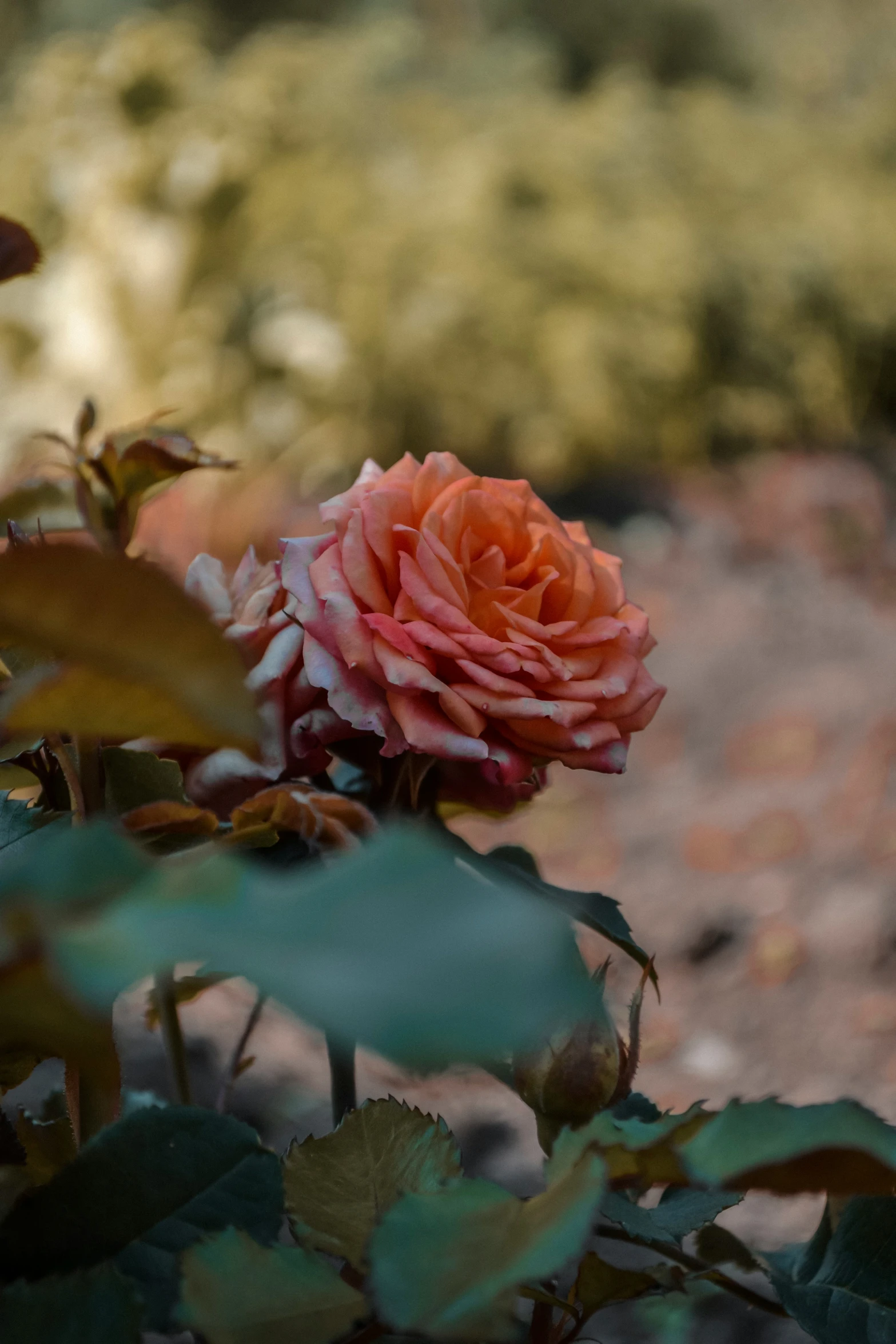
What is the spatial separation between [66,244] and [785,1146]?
318 centimetres

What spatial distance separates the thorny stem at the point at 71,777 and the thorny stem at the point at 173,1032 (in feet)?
0.20

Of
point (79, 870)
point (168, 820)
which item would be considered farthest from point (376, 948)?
point (168, 820)

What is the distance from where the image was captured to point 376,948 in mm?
172

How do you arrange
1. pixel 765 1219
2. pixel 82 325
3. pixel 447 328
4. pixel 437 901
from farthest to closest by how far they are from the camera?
Answer: pixel 447 328
pixel 82 325
pixel 765 1219
pixel 437 901

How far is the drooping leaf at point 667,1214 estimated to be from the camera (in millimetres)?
329

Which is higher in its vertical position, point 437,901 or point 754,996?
point 437,901

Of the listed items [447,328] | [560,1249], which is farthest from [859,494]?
[560,1249]

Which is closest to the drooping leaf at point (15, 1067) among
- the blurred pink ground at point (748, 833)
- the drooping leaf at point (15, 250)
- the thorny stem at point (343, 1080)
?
the thorny stem at point (343, 1080)

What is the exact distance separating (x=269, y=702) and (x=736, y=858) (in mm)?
1228

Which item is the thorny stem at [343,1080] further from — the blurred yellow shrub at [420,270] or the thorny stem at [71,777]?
the blurred yellow shrub at [420,270]

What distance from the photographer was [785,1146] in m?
0.23

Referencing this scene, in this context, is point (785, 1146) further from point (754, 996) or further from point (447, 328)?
point (447, 328)

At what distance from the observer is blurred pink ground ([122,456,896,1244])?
101 cm

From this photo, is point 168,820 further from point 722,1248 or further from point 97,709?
point 722,1248
